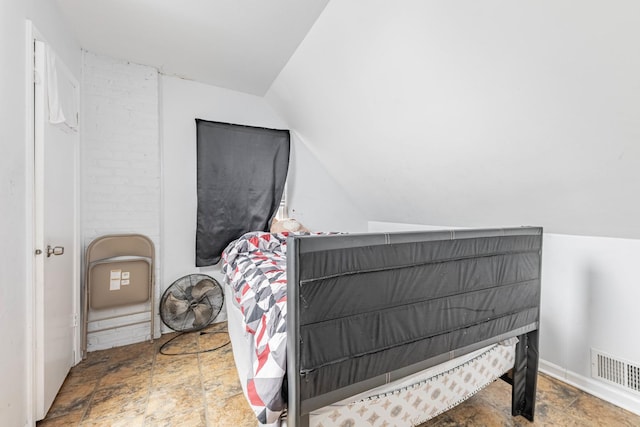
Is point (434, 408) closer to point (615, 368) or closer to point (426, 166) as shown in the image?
point (615, 368)

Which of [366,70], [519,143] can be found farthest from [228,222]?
[519,143]

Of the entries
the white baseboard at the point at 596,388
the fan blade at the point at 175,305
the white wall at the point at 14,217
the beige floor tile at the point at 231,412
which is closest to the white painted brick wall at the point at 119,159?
the fan blade at the point at 175,305

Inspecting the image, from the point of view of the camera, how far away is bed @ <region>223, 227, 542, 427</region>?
96 cm

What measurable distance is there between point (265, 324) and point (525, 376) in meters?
1.51

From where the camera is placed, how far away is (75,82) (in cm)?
211

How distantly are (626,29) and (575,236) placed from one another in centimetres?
138

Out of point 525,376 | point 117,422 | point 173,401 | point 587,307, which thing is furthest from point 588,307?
point 117,422

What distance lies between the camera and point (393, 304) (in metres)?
1.12

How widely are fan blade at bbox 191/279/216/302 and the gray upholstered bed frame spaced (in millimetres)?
1986

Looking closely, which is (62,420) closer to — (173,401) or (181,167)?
(173,401)

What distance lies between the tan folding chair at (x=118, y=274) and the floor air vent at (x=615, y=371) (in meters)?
3.36

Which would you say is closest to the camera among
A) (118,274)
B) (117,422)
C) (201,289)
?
(117,422)

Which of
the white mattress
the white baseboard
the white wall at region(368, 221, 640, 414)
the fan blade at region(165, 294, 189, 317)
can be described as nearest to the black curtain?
the fan blade at region(165, 294, 189, 317)

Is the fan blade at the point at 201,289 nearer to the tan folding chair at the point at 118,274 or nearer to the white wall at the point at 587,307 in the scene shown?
the tan folding chair at the point at 118,274
